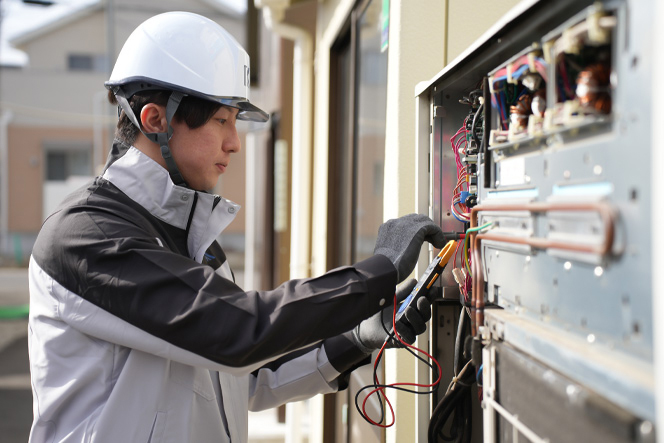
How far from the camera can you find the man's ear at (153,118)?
1.56 m

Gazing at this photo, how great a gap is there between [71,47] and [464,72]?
66.5 feet

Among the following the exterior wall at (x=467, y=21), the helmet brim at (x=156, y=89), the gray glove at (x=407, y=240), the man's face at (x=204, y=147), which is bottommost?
the gray glove at (x=407, y=240)

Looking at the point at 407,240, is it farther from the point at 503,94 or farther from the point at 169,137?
the point at 169,137

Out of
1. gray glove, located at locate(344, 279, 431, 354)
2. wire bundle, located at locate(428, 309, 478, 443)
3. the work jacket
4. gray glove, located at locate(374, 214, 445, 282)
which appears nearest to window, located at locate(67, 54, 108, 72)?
the work jacket

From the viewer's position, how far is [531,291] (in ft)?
3.16

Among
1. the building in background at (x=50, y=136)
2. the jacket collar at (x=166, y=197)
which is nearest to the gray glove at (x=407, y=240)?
the jacket collar at (x=166, y=197)

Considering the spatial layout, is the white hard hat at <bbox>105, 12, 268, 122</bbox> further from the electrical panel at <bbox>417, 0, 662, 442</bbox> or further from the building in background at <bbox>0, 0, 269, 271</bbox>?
the building in background at <bbox>0, 0, 269, 271</bbox>

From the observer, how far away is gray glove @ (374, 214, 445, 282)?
132 cm

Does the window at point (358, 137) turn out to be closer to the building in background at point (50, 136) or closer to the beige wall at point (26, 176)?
the building in background at point (50, 136)

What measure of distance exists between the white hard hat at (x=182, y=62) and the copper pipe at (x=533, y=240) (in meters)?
0.83

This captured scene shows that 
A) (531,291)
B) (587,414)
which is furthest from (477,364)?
(587,414)

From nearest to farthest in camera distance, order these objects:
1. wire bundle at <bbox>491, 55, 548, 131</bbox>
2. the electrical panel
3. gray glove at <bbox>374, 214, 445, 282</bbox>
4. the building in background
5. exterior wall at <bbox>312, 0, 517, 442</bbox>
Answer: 1. the electrical panel
2. wire bundle at <bbox>491, 55, 548, 131</bbox>
3. gray glove at <bbox>374, 214, 445, 282</bbox>
4. exterior wall at <bbox>312, 0, 517, 442</bbox>
5. the building in background

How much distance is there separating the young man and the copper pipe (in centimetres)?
17

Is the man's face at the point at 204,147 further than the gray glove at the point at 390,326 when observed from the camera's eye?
Yes
